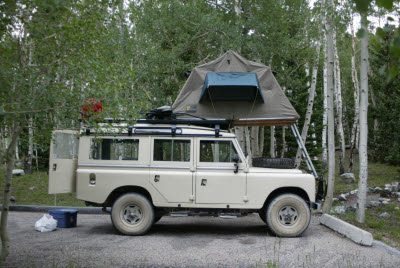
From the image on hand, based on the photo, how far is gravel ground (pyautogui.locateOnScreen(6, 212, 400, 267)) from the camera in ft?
20.3

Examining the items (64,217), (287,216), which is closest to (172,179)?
(287,216)

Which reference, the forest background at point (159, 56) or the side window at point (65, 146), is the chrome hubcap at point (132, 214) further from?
the forest background at point (159, 56)

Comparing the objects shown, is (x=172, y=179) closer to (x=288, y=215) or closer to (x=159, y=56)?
(x=288, y=215)

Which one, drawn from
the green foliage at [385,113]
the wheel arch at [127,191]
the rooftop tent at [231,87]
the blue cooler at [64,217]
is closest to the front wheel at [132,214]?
the wheel arch at [127,191]

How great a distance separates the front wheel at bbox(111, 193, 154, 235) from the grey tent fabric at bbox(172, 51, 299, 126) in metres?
2.66

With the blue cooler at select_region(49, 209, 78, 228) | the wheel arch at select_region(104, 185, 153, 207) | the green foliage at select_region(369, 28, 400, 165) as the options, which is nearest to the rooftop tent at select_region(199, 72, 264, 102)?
the wheel arch at select_region(104, 185, 153, 207)

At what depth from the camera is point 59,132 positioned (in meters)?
8.15

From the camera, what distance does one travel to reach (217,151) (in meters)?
8.49

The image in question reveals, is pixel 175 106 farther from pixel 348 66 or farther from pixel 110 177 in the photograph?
pixel 348 66

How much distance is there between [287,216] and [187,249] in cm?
244

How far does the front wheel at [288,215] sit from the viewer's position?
8258 mm

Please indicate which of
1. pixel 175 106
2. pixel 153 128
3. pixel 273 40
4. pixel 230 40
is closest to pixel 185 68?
pixel 230 40

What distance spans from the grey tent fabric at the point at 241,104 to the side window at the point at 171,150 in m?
1.51

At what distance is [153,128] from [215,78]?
221cm
